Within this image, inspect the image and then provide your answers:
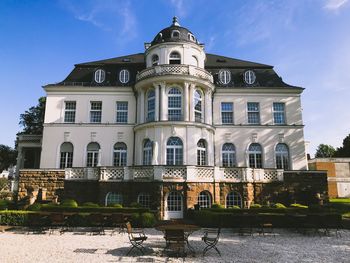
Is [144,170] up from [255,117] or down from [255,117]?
down

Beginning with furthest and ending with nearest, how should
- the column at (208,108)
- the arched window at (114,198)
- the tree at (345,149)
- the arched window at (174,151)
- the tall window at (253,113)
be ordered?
1. the tree at (345,149)
2. the tall window at (253,113)
3. the column at (208,108)
4. the arched window at (174,151)
5. the arched window at (114,198)

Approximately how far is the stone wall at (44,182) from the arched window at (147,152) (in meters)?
6.76

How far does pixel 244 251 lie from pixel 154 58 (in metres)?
19.6

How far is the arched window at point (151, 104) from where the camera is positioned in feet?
78.8

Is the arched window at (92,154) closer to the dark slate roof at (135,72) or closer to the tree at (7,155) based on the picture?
the dark slate roof at (135,72)

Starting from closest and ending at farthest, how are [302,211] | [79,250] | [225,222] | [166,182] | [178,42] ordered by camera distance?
[79,250], [225,222], [302,211], [166,182], [178,42]

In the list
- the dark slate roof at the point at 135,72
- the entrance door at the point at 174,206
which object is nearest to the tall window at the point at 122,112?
the dark slate roof at the point at 135,72

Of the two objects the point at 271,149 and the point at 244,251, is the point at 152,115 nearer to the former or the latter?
the point at 271,149

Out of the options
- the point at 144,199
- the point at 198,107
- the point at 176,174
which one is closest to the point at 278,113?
the point at 198,107

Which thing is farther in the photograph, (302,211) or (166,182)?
(166,182)

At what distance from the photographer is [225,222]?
15344mm

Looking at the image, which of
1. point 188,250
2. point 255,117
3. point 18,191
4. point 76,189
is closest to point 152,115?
point 76,189

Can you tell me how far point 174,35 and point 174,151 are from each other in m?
10.9

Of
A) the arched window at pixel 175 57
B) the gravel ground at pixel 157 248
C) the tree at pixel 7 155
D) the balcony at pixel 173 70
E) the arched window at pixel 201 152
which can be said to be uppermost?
the arched window at pixel 175 57
